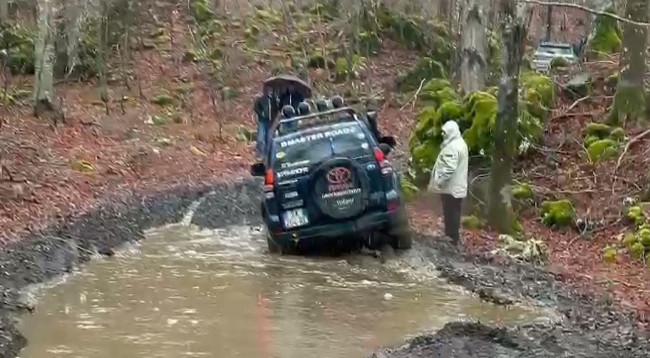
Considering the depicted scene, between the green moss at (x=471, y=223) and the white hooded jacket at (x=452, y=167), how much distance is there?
5.03 feet

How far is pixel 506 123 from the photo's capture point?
13.6 m

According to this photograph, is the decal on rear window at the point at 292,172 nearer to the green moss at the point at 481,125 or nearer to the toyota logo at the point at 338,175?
the toyota logo at the point at 338,175

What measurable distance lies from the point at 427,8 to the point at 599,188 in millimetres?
24863

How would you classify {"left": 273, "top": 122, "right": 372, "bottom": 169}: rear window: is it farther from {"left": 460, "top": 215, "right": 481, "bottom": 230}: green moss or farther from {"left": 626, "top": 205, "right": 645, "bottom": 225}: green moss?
→ {"left": 626, "top": 205, "right": 645, "bottom": 225}: green moss

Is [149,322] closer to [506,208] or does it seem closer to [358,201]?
[358,201]

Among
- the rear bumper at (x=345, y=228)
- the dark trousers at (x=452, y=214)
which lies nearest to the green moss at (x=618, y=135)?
the dark trousers at (x=452, y=214)

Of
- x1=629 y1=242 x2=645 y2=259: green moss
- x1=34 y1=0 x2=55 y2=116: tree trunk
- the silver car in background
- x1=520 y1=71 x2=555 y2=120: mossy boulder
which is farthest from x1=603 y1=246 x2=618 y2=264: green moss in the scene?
the silver car in background

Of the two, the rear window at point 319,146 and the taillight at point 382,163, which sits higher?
the rear window at point 319,146

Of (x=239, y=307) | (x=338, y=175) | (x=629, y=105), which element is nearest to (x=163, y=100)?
(x=629, y=105)

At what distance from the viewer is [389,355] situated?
816cm

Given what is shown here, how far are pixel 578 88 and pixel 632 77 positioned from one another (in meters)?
2.78

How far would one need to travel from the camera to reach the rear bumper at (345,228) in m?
12.3

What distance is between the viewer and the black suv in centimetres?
1210

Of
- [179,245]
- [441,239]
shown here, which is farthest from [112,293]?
[441,239]
